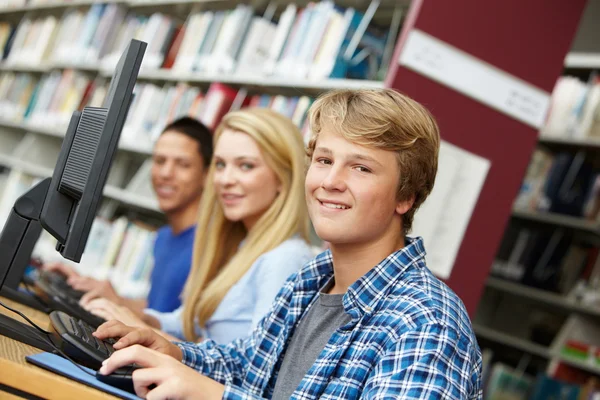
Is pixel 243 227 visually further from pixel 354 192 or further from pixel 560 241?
pixel 560 241

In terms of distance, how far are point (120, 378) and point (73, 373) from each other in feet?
0.24

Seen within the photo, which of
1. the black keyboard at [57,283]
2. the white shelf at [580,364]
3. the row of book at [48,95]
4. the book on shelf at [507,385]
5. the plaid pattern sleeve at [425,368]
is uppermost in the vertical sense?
the row of book at [48,95]

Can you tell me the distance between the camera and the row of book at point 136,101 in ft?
11.7

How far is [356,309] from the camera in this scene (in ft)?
4.18

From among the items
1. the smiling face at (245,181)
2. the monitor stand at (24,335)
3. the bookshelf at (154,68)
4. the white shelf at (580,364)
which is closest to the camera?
the monitor stand at (24,335)

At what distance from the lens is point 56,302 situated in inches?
72.1

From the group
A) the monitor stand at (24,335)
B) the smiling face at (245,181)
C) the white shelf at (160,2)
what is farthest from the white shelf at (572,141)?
the monitor stand at (24,335)

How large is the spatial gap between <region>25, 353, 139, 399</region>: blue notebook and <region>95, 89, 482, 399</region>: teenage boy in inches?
1.2

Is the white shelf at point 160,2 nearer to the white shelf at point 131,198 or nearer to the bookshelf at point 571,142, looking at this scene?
the white shelf at point 131,198

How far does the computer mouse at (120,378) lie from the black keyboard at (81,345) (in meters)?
0.05

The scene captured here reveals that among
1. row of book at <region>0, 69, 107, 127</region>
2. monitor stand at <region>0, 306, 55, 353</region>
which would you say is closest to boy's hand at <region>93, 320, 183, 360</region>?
monitor stand at <region>0, 306, 55, 353</region>

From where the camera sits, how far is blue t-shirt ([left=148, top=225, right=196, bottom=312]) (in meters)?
2.71

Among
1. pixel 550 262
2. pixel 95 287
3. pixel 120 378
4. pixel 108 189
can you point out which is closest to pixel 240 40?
pixel 108 189

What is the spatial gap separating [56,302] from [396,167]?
92 cm
